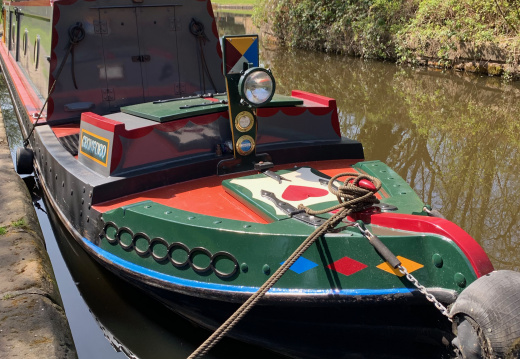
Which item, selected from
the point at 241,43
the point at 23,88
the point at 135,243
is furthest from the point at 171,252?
the point at 23,88

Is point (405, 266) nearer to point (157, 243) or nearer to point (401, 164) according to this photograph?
point (157, 243)

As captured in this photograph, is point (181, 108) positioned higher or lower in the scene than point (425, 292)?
higher

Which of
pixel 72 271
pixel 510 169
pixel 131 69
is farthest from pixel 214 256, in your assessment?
pixel 510 169

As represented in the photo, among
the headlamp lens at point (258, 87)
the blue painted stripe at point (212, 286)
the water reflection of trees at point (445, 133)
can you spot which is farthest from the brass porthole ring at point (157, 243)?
the water reflection of trees at point (445, 133)

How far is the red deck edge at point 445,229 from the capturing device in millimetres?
2812

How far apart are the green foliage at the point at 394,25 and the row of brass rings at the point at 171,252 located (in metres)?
11.6

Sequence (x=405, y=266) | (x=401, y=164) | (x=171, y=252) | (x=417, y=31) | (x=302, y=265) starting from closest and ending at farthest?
(x=405, y=266) < (x=302, y=265) < (x=171, y=252) < (x=401, y=164) < (x=417, y=31)

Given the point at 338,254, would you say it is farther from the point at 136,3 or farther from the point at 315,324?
the point at 136,3

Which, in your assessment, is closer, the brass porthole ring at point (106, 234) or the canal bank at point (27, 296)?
the canal bank at point (27, 296)

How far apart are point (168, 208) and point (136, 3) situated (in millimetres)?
2749

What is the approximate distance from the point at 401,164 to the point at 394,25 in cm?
974

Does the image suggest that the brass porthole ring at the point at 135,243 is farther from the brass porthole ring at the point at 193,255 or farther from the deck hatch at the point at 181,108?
the deck hatch at the point at 181,108

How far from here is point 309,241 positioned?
305 cm

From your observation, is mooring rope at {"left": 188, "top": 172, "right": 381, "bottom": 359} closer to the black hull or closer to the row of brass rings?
the black hull
